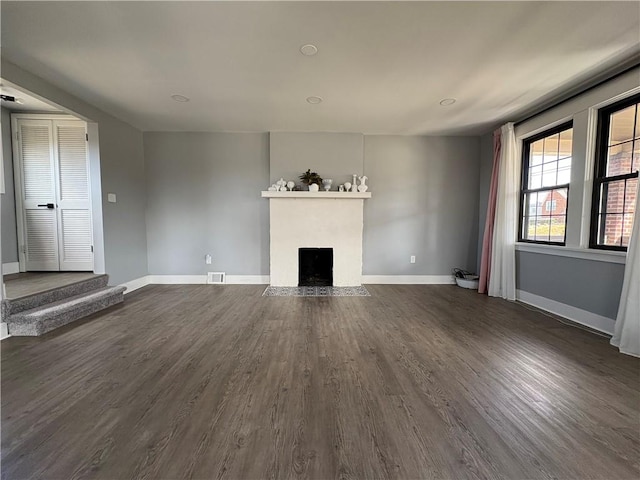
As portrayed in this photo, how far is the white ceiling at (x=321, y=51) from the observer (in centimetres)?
185

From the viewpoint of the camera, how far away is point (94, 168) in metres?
3.57

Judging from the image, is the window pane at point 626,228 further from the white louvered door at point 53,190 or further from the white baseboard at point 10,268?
the white baseboard at point 10,268

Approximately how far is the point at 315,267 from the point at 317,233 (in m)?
0.64

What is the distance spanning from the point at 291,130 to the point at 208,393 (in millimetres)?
3997

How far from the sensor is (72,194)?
3.88 meters

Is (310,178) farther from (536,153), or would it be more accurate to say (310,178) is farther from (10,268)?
(10,268)

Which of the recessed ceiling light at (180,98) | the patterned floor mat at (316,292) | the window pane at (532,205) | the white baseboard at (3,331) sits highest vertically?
the recessed ceiling light at (180,98)

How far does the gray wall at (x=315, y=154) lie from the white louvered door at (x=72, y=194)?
2.84 m

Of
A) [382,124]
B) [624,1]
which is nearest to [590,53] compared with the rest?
[624,1]

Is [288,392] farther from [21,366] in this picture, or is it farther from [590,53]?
[590,53]

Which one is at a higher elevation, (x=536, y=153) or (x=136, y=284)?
(x=536, y=153)

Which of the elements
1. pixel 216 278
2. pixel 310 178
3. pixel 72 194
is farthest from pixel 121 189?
pixel 310 178

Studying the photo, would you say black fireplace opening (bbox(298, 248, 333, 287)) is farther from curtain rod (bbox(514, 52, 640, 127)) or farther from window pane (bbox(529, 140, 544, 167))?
curtain rod (bbox(514, 52, 640, 127))

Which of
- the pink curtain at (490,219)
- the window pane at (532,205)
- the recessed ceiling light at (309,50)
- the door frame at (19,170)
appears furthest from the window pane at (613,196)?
the door frame at (19,170)
